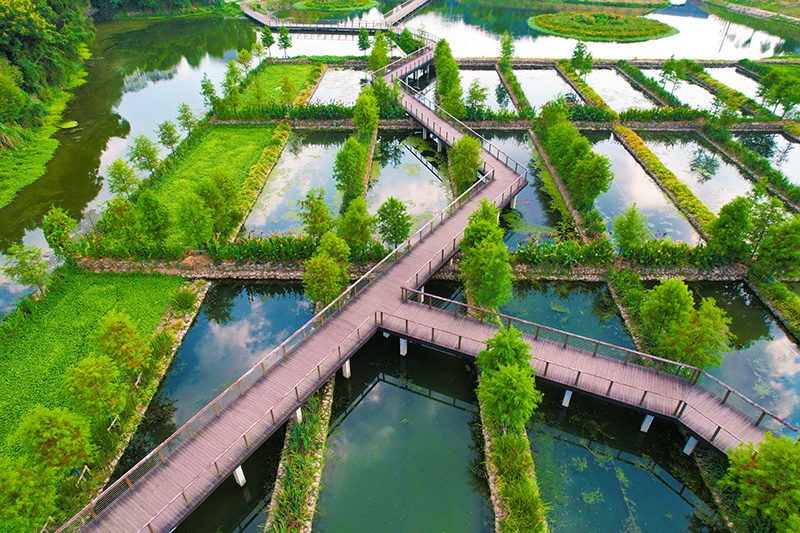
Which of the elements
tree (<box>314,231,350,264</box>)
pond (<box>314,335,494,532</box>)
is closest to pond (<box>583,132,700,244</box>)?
pond (<box>314,335,494,532</box>)

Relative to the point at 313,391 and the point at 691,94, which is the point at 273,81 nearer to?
the point at 313,391

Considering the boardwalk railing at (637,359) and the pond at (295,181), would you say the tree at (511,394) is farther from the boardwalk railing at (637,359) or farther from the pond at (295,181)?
the pond at (295,181)

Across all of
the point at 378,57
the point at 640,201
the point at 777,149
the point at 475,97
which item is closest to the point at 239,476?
the point at 640,201

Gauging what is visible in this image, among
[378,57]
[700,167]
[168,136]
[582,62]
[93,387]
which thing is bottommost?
[168,136]

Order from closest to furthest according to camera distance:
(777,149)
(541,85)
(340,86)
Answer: (777,149) < (340,86) < (541,85)

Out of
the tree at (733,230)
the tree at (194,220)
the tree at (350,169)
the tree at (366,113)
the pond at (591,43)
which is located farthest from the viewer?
the pond at (591,43)

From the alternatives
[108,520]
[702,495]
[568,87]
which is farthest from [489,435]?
[568,87]

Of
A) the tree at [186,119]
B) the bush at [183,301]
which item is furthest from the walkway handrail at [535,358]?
the tree at [186,119]
